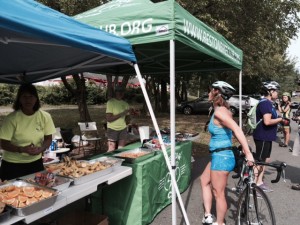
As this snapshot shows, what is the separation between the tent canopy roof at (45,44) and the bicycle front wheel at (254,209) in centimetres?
187

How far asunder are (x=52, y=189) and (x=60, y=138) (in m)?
4.49

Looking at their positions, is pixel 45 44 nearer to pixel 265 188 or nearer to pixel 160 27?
pixel 160 27

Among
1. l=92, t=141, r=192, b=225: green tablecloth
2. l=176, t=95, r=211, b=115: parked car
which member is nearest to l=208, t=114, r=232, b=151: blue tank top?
l=92, t=141, r=192, b=225: green tablecloth

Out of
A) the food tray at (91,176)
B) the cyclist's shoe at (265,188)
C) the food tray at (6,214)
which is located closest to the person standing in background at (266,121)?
the cyclist's shoe at (265,188)

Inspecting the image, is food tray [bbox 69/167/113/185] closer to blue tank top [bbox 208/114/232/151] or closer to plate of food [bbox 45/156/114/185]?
plate of food [bbox 45/156/114/185]

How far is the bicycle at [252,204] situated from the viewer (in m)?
3.17

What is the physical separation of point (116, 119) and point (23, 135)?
2.51 metres

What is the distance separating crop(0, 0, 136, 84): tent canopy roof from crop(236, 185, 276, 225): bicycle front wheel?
1.87m

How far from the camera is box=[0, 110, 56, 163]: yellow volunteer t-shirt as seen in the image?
3.12m

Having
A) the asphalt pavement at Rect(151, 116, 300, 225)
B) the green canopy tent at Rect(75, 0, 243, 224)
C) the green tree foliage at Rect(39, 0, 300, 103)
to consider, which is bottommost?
the asphalt pavement at Rect(151, 116, 300, 225)

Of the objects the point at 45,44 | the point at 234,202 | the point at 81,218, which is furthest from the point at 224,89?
the point at 234,202

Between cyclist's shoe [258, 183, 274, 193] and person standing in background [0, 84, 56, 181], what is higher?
person standing in background [0, 84, 56, 181]

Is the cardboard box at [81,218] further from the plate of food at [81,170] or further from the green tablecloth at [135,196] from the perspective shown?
the plate of food at [81,170]

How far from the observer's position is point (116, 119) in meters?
5.57
